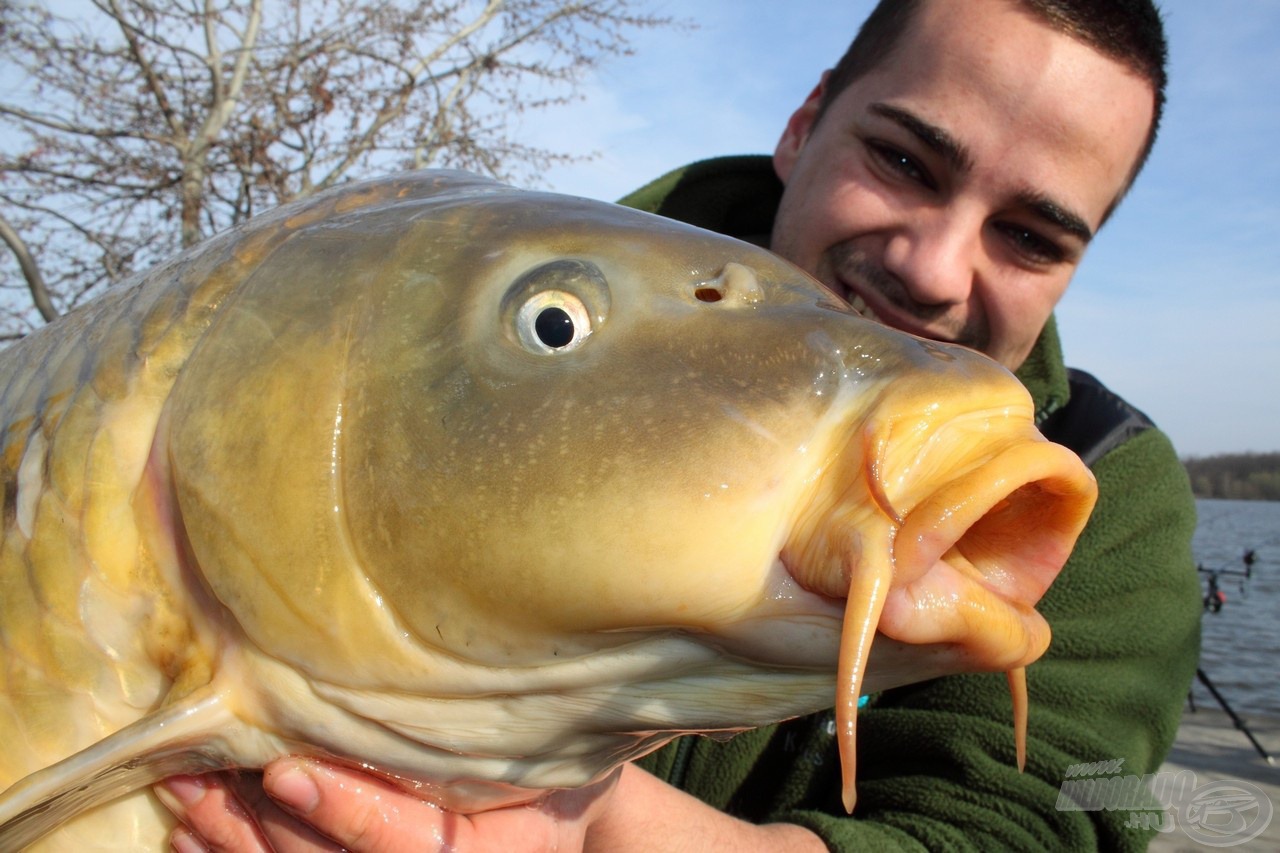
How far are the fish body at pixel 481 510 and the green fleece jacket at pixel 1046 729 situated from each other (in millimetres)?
1177

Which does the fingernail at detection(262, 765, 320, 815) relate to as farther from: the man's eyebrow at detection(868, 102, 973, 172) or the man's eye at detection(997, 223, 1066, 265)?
the man's eye at detection(997, 223, 1066, 265)

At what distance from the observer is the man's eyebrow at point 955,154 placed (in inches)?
82.7

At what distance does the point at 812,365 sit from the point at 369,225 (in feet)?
1.68

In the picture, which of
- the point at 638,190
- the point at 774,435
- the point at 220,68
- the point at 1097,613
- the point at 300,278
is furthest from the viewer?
the point at 220,68

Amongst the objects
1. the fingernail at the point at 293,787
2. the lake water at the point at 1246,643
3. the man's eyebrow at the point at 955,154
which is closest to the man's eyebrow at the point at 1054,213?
the man's eyebrow at the point at 955,154

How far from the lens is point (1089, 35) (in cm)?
216

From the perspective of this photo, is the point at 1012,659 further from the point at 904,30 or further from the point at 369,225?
the point at 904,30

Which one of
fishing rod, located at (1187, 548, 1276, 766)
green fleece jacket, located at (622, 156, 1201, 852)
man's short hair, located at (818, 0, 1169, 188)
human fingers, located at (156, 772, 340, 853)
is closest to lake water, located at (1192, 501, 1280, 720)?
fishing rod, located at (1187, 548, 1276, 766)

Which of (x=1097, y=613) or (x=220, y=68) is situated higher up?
(x=220, y=68)

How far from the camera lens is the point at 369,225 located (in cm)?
99

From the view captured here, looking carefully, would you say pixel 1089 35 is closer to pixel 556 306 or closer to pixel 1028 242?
pixel 1028 242

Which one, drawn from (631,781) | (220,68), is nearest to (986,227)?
(631,781)

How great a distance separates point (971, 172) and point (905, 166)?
0.16 m

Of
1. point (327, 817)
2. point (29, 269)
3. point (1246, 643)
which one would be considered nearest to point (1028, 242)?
point (327, 817)
